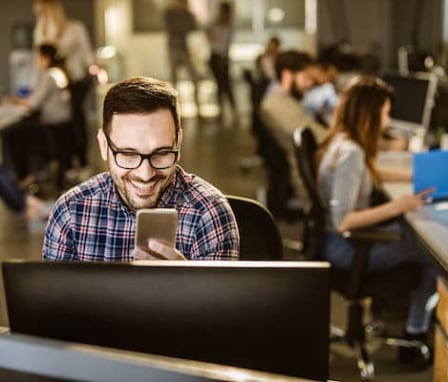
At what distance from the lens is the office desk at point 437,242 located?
2.85 meters

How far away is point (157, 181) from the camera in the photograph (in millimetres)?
1794

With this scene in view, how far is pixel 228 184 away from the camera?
8.31 meters

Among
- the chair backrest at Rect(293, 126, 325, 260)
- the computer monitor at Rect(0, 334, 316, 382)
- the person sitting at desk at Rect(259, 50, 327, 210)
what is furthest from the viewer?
the person sitting at desk at Rect(259, 50, 327, 210)

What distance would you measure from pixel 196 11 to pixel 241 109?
1.96m

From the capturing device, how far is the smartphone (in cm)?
151

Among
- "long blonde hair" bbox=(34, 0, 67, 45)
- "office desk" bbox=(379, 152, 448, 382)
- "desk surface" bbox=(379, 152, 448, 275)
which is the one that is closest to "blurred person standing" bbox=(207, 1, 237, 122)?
"long blonde hair" bbox=(34, 0, 67, 45)

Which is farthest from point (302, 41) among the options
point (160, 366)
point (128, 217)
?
point (160, 366)

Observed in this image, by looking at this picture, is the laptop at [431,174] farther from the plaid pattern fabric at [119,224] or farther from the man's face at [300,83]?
the man's face at [300,83]

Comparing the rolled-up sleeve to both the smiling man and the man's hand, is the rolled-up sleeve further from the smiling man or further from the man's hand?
the man's hand

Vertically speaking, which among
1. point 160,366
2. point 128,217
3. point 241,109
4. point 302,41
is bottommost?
point 241,109

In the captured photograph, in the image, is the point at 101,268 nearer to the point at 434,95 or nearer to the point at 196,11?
the point at 434,95

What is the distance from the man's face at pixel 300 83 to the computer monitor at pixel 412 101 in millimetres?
1041

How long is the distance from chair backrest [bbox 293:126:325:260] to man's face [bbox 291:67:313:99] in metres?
3.14

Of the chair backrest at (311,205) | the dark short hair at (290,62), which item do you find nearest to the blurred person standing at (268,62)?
the dark short hair at (290,62)
